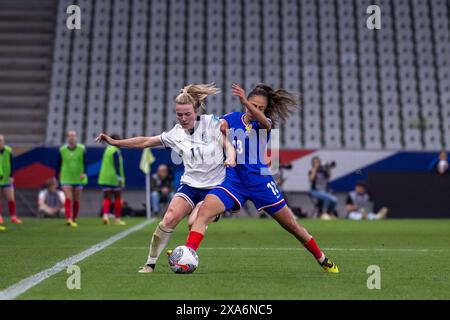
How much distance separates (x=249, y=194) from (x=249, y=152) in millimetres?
388

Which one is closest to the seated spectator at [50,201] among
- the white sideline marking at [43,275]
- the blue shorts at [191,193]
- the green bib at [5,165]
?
the green bib at [5,165]

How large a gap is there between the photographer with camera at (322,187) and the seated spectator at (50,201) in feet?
23.1

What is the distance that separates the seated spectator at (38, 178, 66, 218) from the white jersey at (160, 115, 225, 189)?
15.3 metres

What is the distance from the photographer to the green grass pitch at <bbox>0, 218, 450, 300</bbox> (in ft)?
19.2

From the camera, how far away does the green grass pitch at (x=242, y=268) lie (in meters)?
5.86

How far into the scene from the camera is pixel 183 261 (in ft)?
23.4

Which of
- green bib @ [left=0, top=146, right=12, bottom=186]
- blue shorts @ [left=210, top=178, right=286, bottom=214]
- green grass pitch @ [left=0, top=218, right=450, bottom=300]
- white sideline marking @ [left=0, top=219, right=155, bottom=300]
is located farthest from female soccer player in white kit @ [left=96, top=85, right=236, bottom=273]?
green bib @ [left=0, top=146, right=12, bottom=186]

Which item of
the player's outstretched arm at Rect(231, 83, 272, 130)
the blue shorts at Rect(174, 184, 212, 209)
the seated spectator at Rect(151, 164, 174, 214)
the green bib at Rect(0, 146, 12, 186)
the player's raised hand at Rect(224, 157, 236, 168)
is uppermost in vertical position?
the player's outstretched arm at Rect(231, 83, 272, 130)

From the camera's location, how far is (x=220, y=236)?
1364 cm

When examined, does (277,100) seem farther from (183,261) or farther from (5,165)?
(5,165)

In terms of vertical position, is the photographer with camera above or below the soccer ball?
below

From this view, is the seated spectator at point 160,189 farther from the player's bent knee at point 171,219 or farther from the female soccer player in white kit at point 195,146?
the player's bent knee at point 171,219

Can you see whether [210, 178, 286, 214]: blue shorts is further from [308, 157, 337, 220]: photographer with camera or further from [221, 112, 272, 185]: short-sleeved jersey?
[308, 157, 337, 220]: photographer with camera
